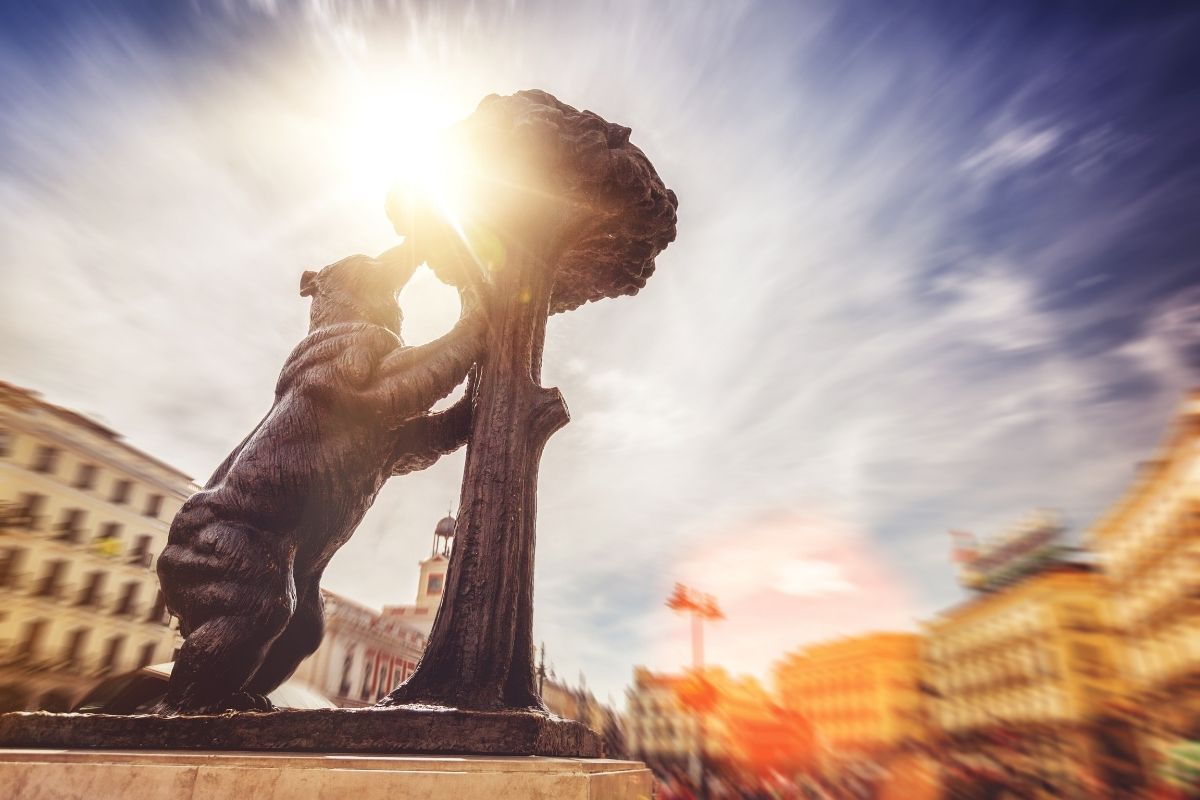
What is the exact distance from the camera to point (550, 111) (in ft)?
10.8

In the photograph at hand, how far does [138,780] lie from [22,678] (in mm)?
5926

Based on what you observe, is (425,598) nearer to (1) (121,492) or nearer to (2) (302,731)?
(1) (121,492)

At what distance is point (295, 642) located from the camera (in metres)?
2.75

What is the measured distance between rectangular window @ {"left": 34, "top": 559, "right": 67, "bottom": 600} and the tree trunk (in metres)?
26.8

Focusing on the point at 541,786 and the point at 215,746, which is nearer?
the point at 541,786

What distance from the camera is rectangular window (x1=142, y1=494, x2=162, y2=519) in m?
26.2

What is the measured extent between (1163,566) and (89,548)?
40.4m

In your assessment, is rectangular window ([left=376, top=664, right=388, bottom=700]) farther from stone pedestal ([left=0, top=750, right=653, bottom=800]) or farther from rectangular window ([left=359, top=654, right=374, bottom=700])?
stone pedestal ([left=0, top=750, right=653, bottom=800])

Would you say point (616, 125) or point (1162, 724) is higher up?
point (616, 125)

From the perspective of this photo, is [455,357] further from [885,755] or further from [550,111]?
[885,755]

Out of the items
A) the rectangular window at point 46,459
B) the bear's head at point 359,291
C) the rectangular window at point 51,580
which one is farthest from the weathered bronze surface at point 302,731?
the rectangular window at point 46,459

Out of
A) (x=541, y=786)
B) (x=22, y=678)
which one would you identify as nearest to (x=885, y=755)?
(x=541, y=786)

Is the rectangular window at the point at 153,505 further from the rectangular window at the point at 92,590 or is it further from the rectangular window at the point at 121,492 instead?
the rectangular window at the point at 92,590

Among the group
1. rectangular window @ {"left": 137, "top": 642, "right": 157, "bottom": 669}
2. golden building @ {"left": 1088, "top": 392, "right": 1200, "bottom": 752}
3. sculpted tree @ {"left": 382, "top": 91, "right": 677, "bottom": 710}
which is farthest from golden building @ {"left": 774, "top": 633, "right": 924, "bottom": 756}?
rectangular window @ {"left": 137, "top": 642, "right": 157, "bottom": 669}
